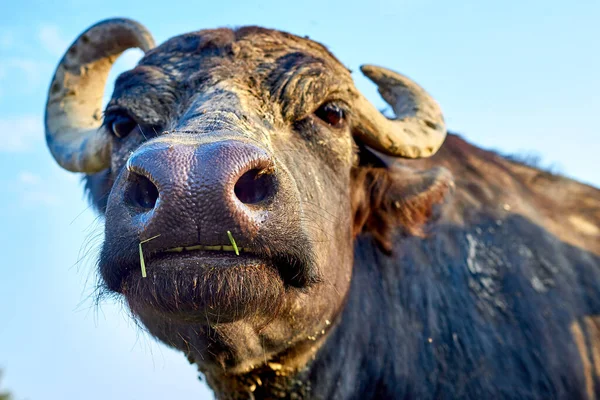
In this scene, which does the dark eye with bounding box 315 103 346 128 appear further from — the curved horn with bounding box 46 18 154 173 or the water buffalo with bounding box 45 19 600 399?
the curved horn with bounding box 46 18 154 173

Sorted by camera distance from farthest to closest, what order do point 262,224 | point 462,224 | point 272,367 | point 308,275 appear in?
point 462,224
point 272,367
point 308,275
point 262,224

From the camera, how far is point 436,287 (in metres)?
4.81

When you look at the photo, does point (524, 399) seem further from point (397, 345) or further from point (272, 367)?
point (272, 367)

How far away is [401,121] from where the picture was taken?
4.66 m

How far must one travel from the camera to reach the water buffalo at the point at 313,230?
2424 mm

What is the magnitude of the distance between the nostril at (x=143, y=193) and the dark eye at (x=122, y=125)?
143 cm

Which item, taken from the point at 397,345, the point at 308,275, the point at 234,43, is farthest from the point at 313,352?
the point at 234,43

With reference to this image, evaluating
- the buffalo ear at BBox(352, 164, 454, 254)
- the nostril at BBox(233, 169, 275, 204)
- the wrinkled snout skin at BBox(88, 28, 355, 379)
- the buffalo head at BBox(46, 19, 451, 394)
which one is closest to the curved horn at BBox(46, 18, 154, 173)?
the buffalo head at BBox(46, 19, 451, 394)

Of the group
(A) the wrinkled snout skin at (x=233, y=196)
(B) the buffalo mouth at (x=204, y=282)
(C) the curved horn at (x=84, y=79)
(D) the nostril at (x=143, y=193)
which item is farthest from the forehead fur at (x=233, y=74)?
(C) the curved horn at (x=84, y=79)

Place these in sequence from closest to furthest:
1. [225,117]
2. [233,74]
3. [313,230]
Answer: [225,117] < [313,230] < [233,74]

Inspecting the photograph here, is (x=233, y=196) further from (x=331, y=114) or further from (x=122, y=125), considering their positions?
(x=122, y=125)

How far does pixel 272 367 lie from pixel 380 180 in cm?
162

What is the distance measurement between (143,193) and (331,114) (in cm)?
170

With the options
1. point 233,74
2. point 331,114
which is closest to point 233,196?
point 233,74
